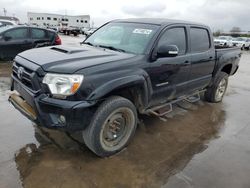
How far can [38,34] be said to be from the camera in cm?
966

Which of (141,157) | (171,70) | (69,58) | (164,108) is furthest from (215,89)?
(69,58)

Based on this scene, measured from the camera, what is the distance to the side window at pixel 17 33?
9020 mm

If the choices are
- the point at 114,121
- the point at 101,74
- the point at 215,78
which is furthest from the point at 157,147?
the point at 215,78

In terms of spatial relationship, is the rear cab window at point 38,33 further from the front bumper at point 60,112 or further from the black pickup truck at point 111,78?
the front bumper at point 60,112

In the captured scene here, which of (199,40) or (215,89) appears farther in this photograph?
(215,89)

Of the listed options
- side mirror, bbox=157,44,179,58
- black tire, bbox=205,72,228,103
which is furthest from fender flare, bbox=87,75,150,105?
black tire, bbox=205,72,228,103

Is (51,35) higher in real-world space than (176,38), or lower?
lower

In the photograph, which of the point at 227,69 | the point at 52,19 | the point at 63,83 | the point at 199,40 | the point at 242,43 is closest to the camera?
the point at 63,83

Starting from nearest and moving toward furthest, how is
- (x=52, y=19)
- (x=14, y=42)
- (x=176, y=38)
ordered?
(x=176, y=38) < (x=14, y=42) < (x=52, y=19)

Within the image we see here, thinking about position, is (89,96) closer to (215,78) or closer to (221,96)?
(215,78)

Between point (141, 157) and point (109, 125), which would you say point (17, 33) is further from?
point (141, 157)

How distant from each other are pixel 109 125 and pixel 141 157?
65 cm

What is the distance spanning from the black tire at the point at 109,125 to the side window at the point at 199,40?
1970 mm

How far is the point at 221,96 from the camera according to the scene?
6.20 meters
